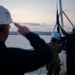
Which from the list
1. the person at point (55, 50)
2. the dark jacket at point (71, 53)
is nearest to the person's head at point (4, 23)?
the dark jacket at point (71, 53)

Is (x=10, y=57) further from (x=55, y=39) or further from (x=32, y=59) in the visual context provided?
(x=55, y=39)

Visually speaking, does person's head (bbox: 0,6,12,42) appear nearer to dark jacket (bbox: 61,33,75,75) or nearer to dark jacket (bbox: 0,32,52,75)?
dark jacket (bbox: 0,32,52,75)

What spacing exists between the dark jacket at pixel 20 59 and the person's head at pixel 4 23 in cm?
6

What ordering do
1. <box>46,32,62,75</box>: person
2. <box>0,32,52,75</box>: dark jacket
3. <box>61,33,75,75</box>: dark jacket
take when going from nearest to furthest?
<box>0,32,52,75</box>: dark jacket < <box>61,33,75,75</box>: dark jacket < <box>46,32,62,75</box>: person

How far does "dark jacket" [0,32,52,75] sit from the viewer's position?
184 centimetres

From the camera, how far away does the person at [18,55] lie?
1842mm

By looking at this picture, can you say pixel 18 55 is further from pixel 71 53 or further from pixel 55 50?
pixel 55 50

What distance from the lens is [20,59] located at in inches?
72.7

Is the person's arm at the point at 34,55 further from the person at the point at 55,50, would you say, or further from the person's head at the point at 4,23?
the person at the point at 55,50

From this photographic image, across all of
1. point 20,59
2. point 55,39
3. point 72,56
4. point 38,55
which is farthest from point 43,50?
point 55,39

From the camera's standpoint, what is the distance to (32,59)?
6.13 ft

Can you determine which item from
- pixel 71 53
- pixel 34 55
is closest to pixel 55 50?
pixel 71 53

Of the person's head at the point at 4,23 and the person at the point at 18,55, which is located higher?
the person's head at the point at 4,23

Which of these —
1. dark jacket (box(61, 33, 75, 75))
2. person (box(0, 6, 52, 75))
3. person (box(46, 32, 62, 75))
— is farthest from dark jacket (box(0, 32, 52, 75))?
person (box(46, 32, 62, 75))
